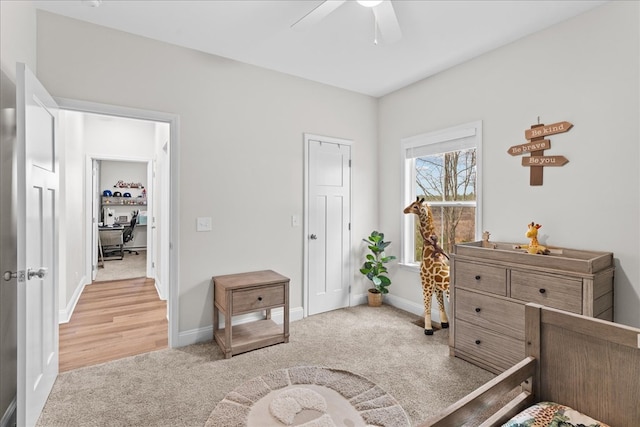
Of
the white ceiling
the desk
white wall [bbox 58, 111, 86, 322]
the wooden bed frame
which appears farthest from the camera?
the desk

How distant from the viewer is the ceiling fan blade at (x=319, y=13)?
1870 millimetres

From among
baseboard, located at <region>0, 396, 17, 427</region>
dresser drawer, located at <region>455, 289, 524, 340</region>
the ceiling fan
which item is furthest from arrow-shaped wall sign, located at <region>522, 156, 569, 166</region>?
baseboard, located at <region>0, 396, 17, 427</region>

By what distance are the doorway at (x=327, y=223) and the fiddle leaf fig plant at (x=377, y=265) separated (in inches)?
10.1

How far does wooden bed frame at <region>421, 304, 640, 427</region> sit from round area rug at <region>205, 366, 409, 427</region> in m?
0.91

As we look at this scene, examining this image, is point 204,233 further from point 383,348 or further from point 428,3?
point 428,3

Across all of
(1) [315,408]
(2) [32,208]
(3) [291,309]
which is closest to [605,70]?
(1) [315,408]

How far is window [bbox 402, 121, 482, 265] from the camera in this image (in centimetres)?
323

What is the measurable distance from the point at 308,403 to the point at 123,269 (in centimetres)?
565

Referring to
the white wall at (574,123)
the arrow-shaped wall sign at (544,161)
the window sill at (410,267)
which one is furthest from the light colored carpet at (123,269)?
the arrow-shaped wall sign at (544,161)

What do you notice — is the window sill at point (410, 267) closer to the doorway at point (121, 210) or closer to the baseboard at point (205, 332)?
the baseboard at point (205, 332)

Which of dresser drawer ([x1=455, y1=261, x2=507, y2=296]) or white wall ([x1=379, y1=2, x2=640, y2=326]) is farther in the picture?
dresser drawer ([x1=455, y1=261, x2=507, y2=296])

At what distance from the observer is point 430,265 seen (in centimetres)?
321

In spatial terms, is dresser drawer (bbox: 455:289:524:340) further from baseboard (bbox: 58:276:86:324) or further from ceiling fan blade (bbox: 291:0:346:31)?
baseboard (bbox: 58:276:86:324)

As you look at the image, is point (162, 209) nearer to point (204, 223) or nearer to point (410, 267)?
point (204, 223)
